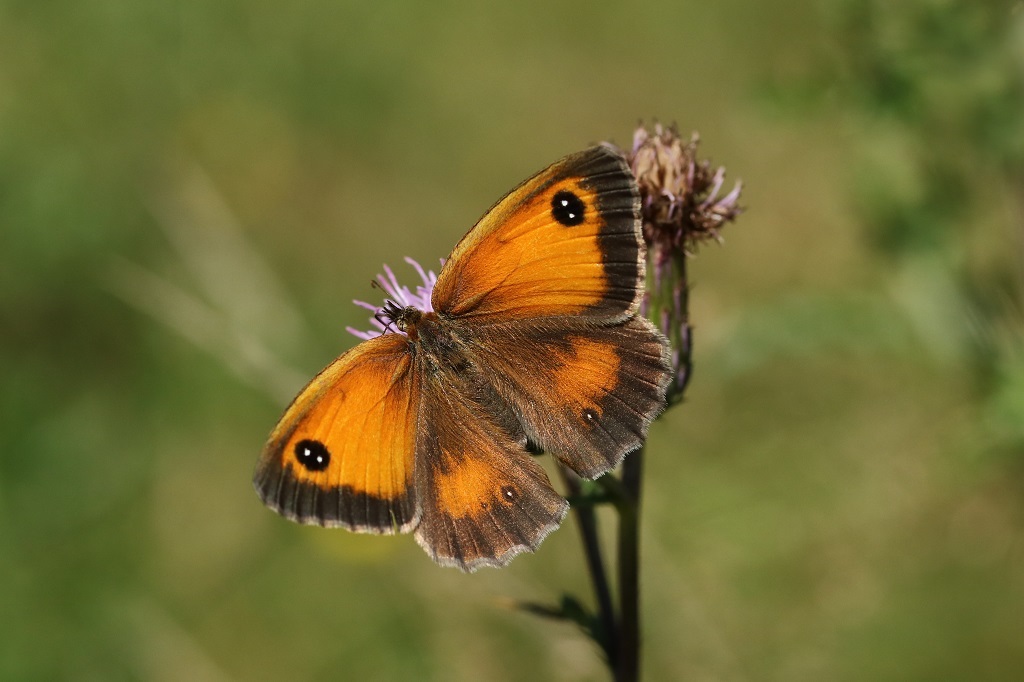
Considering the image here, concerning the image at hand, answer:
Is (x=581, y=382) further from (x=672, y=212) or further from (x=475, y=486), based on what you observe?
(x=672, y=212)

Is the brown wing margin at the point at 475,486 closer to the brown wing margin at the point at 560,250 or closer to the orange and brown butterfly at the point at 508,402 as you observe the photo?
the orange and brown butterfly at the point at 508,402

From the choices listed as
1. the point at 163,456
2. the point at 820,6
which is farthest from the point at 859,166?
the point at 163,456

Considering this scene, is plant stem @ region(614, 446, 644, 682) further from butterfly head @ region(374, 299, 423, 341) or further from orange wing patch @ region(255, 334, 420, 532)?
butterfly head @ region(374, 299, 423, 341)

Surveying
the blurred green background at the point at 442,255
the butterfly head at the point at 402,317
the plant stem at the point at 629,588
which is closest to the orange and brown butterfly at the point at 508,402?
the butterfly head at the point at 402,317

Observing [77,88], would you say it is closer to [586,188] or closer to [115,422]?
[115,422]

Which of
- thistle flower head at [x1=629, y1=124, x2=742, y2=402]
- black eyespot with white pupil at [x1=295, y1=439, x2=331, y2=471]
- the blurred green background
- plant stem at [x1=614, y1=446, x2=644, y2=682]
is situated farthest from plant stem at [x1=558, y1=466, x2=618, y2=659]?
black eyespot with white pupil at [x1=295, y1=439, x2=331, y2=471]

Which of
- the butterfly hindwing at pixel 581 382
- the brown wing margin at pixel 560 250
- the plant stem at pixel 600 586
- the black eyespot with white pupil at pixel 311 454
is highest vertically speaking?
the brown wing margin at pixel 560 250

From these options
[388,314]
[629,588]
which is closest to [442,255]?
[388,314]
